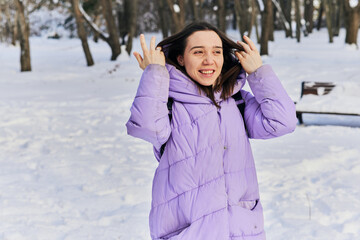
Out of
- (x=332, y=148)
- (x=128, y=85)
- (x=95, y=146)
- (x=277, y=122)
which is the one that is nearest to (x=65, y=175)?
(x=95, y=146)

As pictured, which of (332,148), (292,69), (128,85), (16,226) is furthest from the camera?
(292,69)

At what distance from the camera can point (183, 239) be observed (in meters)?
1.88

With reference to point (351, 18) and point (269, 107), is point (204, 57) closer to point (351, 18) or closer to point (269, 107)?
point (269, 107)

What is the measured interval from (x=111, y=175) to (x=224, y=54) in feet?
12.2

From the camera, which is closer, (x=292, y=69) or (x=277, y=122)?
(x=277, y=122)

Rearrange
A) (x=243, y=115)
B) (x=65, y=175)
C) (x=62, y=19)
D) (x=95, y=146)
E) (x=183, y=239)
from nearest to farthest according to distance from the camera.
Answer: (x=183, y=239) → (x=243, y=115) → (x=65, y=175) → (x=95, y=146) → (x=62, y=19)

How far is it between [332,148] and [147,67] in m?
4.94

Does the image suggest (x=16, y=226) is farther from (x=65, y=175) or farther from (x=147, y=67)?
(x=147, y=67)

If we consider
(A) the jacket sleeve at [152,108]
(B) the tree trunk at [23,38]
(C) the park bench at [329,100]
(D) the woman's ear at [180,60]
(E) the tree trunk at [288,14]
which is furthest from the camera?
(E) the tree trunk at [288,14]

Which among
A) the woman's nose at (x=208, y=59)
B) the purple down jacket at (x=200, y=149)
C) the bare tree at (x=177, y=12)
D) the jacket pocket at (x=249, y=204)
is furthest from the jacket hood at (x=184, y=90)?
the bare tree at (x=177, y=12)

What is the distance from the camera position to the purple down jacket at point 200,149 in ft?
6.18

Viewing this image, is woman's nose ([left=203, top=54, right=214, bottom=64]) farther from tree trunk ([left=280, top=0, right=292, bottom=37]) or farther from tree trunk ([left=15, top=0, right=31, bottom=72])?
tree trunk ([left=280, top=0, right=292, bottom=37])

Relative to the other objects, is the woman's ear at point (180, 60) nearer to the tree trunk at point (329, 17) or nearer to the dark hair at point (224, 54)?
the dark hair at point (224, 54)

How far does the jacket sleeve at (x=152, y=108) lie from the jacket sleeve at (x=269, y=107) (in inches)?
15.7
